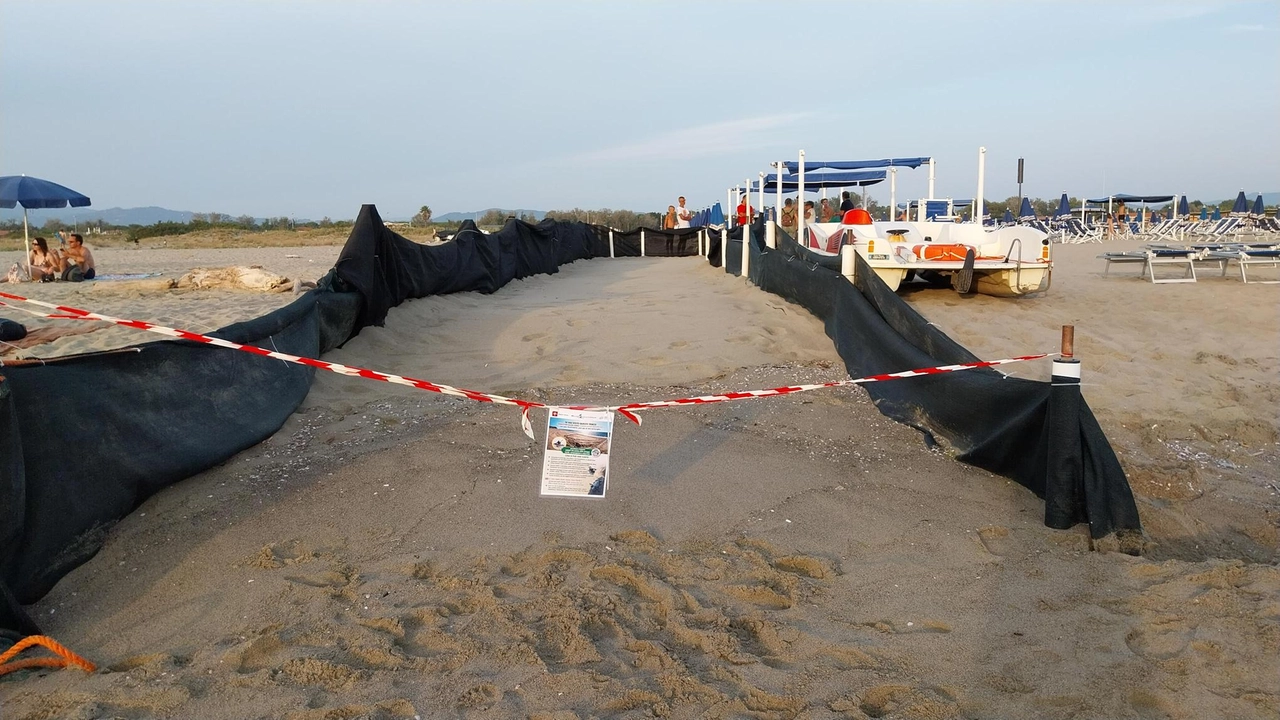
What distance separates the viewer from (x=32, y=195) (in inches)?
640

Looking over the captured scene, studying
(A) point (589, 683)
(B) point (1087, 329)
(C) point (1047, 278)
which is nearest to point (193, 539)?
(A) point (589, 683)

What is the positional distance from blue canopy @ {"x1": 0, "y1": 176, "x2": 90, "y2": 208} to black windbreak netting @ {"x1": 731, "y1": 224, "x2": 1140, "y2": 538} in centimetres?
1549

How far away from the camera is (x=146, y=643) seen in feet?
11.1

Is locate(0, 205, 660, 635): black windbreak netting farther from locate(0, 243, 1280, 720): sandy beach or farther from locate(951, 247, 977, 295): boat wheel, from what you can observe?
locate(951, 247, 977, 295): boat wheel

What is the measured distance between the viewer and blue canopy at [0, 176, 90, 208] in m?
16.1

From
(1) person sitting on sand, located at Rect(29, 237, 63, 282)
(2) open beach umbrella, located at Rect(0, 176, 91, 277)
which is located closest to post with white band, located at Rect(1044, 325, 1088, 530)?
(1) person sitting on sand, located at Rect(29, 237, 63, 282)

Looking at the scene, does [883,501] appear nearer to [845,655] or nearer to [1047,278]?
[845,655]

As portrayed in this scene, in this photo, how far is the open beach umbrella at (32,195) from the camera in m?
16.1

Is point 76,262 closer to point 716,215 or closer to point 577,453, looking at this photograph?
point 577,453

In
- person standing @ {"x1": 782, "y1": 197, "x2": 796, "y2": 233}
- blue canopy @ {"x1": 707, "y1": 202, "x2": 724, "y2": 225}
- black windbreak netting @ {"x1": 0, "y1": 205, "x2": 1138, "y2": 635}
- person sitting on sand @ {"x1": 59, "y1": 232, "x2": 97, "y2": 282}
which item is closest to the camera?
black windbreak netting @ {"x1": 0, "y1": 205, "x2": 1138, "y2": 635}

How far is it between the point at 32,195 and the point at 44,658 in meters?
16.4

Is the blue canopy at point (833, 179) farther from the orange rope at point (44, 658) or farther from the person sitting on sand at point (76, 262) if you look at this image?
the orange rope at point (44, 658)

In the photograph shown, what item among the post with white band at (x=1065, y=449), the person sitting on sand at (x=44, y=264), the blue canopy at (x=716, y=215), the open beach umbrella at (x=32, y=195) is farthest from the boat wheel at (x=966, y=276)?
the blue canopy at (x=716, y=215)

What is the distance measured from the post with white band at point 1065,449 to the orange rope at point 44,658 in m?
4.20
